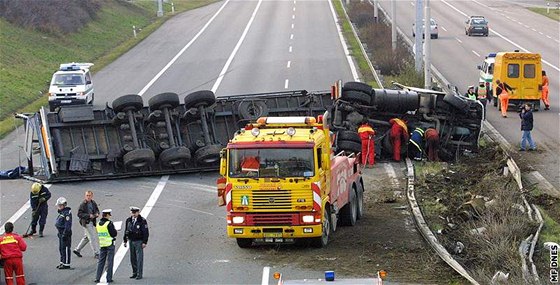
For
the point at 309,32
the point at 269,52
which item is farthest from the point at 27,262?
the point at 309,32

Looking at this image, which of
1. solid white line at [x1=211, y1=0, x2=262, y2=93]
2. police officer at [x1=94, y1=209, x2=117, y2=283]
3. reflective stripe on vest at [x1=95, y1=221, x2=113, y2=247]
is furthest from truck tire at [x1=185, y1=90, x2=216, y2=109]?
solid white line at [x1=211, y1=0, x2=262, y2=93]

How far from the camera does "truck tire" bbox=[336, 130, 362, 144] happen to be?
1149 inches

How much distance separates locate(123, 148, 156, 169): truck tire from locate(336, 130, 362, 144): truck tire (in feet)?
16.8

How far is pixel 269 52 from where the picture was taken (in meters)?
60.6

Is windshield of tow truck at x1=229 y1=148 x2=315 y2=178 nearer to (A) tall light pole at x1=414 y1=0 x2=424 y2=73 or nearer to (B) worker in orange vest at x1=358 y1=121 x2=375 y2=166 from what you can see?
(B) worker in orange vest at x1=358 y1=121 x2=375 y2=166

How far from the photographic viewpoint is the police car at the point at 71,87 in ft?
142

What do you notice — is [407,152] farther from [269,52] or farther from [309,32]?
[309,32]

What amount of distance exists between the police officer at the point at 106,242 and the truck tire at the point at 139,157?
9917 mm

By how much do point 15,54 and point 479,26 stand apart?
33.4 meters

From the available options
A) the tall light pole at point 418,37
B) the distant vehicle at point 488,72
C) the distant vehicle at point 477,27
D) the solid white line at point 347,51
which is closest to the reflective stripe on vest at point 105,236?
the tall light pole at point 418,37

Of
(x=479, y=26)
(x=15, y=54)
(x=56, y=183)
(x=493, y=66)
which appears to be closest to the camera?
(x=56, y=183)

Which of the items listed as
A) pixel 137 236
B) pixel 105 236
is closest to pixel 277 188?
pixel 137 236

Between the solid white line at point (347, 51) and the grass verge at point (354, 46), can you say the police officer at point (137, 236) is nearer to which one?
the grass verge at point (354, 46)

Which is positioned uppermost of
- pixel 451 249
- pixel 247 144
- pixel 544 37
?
pixel 247 144
